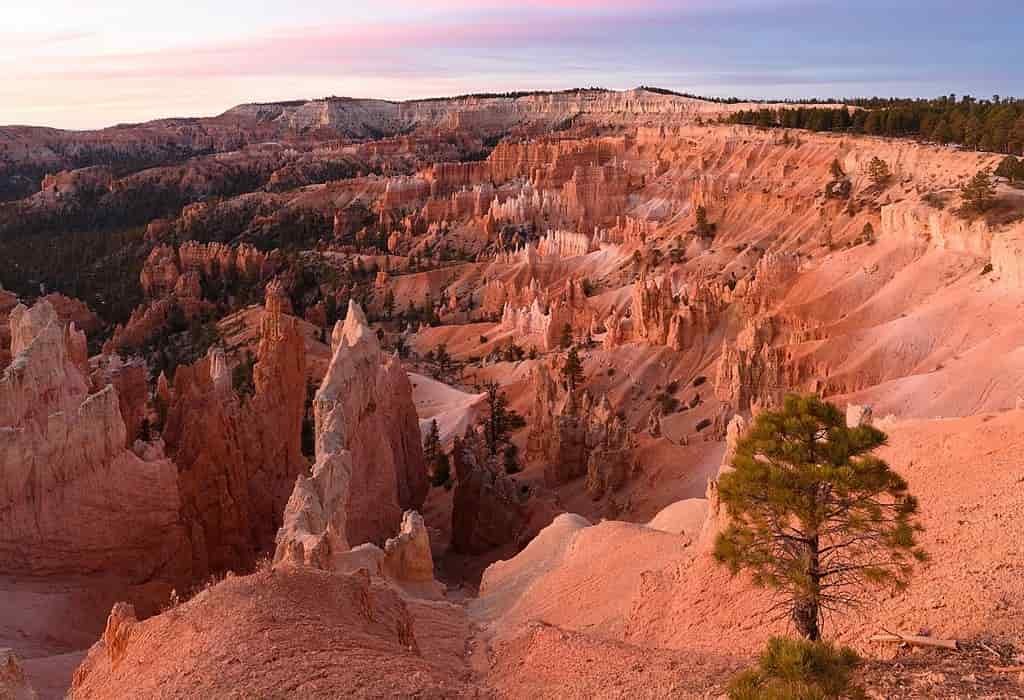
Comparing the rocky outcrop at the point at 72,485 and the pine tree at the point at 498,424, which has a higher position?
the rocky outcrop at the point at 72,485

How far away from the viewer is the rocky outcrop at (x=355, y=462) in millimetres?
15064

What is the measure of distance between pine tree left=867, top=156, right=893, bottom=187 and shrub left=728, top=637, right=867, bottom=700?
57516 millimetres

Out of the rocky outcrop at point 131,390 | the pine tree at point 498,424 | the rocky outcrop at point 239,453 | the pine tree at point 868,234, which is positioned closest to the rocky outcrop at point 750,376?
the pine tree at point 498,424

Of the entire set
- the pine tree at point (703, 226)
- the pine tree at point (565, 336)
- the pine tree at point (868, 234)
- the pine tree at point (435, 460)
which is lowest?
the pine tree at point (435, 460)

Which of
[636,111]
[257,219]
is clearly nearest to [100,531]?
[257,219]

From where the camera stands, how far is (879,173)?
58219 mm

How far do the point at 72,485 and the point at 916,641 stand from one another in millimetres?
15955

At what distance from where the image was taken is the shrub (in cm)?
602

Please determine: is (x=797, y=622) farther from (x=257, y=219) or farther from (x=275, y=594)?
(x=257, y=219)

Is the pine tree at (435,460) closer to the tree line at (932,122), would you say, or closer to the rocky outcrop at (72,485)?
the rocky outcrop at (72,485)

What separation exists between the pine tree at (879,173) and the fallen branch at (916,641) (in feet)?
Result: 179

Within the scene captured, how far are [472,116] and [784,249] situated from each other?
138450 mm

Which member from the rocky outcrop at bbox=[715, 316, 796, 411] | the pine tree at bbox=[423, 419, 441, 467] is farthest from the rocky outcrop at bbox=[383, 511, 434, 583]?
the rocky outcrop at bbox=[715, 316, 796, 411]

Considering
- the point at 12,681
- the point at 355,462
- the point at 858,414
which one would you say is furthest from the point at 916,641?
the point at 355,462
